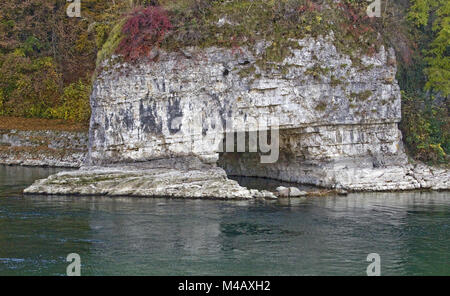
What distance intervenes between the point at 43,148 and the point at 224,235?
27369 millimetres

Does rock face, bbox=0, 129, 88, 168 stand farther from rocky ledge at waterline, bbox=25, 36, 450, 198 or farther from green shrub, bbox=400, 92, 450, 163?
green shrub, bbox=400, 92, 450, 163

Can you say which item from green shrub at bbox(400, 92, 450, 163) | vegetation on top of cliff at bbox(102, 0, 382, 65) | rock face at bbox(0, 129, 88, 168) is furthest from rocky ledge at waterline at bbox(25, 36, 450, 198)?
rock face at bbox(0, 129, 88, 168)

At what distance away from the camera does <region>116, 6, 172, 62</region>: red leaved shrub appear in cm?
3045

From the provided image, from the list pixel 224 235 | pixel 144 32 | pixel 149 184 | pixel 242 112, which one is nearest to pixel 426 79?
pixel 242 112

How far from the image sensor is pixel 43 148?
1748 inches

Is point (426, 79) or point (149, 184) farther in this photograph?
point (426, 79)

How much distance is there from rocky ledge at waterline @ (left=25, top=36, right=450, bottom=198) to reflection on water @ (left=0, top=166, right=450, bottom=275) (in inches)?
124

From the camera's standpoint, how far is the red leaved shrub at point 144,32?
3045cm

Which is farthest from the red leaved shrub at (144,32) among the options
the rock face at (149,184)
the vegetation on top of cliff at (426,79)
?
the vegetation on top of cliff at (426,79)

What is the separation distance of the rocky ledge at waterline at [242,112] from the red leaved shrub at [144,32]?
0.76 meters

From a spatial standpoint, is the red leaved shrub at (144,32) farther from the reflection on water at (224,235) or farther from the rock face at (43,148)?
the rock face at (43,148)

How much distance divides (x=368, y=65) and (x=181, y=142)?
10.8m

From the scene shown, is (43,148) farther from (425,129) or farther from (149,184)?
(425,129)

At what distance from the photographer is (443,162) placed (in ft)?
107
